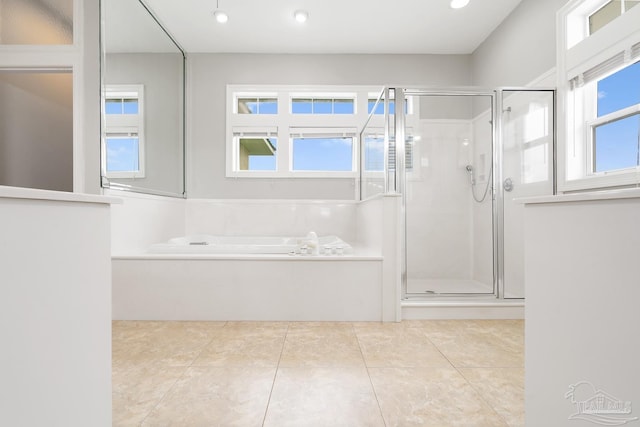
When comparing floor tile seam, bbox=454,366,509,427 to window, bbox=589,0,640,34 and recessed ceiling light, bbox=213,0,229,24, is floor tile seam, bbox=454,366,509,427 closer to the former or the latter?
window, bbox=589,0,640,34

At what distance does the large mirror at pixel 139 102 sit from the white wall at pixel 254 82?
10.2 inches

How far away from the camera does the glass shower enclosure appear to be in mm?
2486

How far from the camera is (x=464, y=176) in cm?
275

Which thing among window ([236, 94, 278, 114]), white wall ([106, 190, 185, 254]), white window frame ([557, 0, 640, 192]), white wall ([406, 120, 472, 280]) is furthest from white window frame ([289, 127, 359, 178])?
white window frame ([557, 0, 640, 192])

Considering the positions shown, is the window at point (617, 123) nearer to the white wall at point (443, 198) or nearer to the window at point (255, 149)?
the white wall at point (443, 198)

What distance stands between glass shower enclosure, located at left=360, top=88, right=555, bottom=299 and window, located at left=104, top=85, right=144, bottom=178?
6.81 ft

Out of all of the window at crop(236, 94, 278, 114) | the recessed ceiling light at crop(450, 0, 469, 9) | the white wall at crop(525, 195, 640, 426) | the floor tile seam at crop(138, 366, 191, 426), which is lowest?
the floor tile seam at crop(138, 366, 191, 426)

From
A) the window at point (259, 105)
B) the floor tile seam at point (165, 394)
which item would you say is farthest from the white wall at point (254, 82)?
the floor tile seam at point (165, 394)

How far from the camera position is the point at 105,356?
77 centimetres

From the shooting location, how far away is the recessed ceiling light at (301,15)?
9.77 feet

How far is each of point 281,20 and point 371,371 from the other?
3.17 meters

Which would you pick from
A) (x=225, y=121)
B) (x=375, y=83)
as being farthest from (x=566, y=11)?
(x=225, y=121)

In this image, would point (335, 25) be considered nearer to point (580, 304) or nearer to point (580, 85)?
point (580, 85)

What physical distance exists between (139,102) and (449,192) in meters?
2.80
